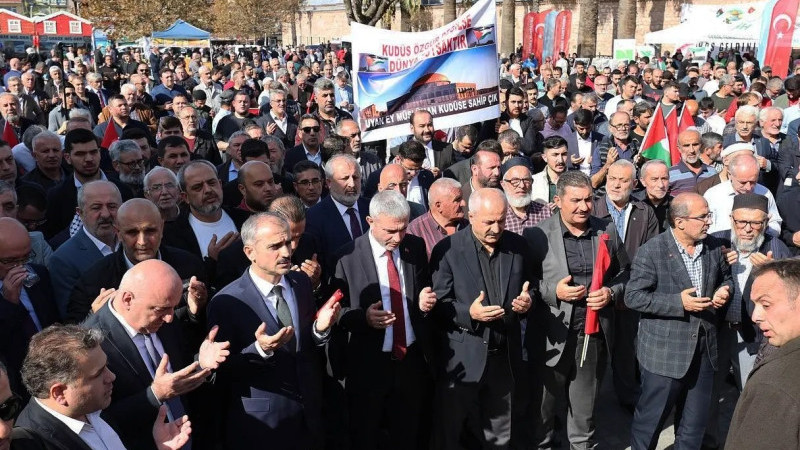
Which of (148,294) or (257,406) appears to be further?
(257,406)

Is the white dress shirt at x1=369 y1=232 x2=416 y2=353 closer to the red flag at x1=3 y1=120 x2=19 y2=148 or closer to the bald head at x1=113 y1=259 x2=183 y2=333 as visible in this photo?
the bald head at x1=113 y1=259 x2=183 y2=333

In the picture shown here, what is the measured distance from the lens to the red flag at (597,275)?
4.93 metres

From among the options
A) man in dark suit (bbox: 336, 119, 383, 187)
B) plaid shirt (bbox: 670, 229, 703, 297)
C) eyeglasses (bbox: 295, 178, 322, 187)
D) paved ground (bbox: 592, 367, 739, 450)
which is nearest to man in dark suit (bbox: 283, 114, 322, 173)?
man in dark suit (bbox: 336, 119, 383, 187)

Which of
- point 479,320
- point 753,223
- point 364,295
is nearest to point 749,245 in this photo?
point 753,223

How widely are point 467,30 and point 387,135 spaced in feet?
4.90

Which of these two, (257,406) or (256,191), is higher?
(256,191)

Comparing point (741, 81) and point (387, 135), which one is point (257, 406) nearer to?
point (387, 135)

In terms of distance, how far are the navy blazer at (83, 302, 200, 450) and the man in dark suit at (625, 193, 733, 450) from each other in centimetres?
A: 305

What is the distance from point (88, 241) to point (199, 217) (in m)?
0.85

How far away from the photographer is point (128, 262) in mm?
4457

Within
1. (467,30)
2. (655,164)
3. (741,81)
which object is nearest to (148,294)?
(655,164)

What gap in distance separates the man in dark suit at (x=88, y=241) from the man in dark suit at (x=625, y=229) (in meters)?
3.73

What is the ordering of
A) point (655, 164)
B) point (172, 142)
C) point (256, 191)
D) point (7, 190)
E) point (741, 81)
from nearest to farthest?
point (7, 190) → point (256, 191) → point (655, 164) → point (172, 142) → point (741, 81)

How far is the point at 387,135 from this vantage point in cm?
791
